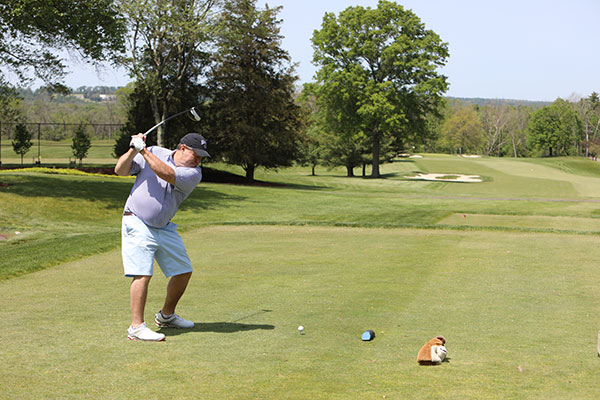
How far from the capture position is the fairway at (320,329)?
487 cm

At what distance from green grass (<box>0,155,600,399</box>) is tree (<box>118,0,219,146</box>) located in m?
21.9

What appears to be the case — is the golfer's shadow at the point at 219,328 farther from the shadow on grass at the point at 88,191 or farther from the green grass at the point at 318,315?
the shadow on grass at the point at 88,191

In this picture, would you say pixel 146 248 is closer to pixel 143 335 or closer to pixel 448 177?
pixel 143 335

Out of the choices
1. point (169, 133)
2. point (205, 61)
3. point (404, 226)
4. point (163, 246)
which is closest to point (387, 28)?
point (205, 61)

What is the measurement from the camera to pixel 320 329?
6859 mm

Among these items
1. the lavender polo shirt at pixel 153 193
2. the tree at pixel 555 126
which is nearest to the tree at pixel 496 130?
the tree at pixel 555 126

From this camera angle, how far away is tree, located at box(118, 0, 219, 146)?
38562 millimetres

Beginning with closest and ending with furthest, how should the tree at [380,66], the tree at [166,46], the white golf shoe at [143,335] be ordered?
the white golf shoe at [143,335] → the tree at [166,46] → the tree at [380,66]

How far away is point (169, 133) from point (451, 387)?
142 feet

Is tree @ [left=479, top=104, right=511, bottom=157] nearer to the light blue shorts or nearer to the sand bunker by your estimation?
the sand bunker

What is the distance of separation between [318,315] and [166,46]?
3875 centimetres

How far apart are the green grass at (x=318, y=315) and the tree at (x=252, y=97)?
26473 millimetres

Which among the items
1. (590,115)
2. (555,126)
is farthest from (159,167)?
(590,115)

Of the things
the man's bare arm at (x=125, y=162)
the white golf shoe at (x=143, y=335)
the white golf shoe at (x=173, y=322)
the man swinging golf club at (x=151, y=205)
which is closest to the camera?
the white golf shoe at (x=143, y=335)
